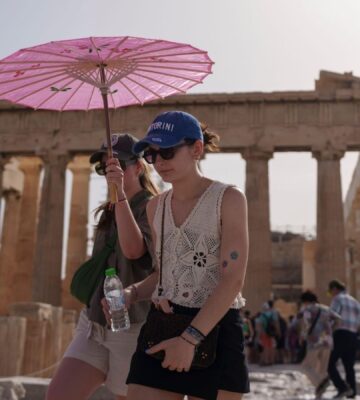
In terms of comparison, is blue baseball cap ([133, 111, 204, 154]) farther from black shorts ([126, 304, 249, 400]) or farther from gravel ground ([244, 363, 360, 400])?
gravel ground ([244, 363, 360, 400])

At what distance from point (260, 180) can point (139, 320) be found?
1969 centimetres

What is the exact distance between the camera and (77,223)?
88.2ft

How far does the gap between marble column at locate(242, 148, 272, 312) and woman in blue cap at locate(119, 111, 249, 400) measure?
1965 centimetres

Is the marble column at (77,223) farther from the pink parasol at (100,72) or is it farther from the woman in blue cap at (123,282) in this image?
the woman in blue cap at (123,282)

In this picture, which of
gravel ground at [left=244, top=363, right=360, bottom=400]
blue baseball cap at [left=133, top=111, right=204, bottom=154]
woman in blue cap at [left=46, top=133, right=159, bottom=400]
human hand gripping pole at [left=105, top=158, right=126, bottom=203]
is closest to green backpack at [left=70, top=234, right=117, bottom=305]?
woman in blue cap at [left=46, top=133, right=159, bottom=400]

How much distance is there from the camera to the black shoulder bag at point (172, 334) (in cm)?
266

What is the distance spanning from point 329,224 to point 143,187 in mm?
19218

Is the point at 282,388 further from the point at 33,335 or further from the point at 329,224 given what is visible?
the point at 329,224

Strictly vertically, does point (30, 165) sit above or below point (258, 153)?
above

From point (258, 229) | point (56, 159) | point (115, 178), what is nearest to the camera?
point (115, 178)

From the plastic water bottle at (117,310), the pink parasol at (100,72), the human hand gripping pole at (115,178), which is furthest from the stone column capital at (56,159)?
the plastic water bottle at (117,310)

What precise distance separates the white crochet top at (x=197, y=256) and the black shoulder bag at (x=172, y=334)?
0.11 meters

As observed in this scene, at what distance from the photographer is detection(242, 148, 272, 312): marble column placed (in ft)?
73.8

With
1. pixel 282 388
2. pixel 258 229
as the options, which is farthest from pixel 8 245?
pixel 282 388
